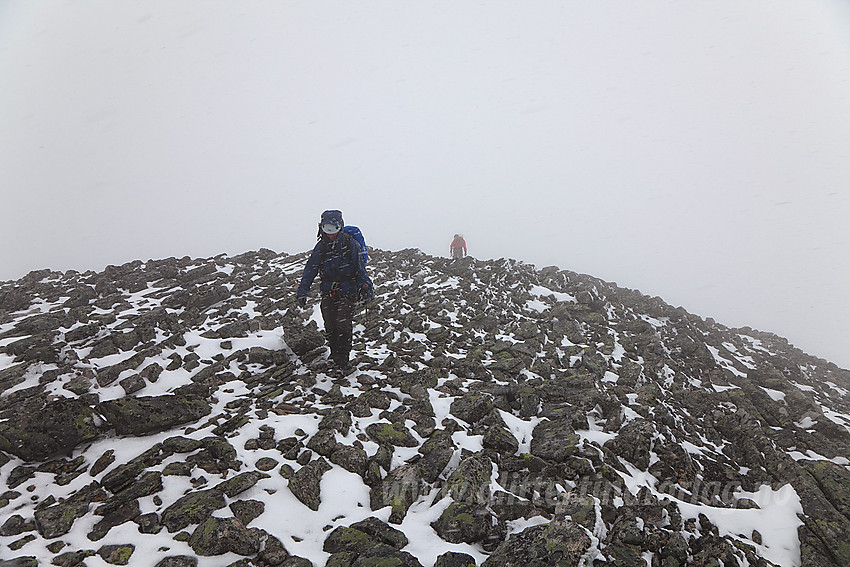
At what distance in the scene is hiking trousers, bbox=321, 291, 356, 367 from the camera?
28.5 ft

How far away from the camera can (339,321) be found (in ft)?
28.7

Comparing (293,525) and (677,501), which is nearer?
(293,525)

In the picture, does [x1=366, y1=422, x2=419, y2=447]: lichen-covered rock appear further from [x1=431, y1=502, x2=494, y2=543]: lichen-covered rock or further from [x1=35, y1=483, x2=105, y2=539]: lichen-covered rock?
[x1=35, y1=483, x2=105, y2=539]: lichen-covered rock

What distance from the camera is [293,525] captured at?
4.84 meters

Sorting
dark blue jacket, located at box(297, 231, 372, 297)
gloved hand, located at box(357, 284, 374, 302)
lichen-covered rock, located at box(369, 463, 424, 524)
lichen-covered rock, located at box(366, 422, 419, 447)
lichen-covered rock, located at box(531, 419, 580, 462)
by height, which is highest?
dark blue jacket, located at box(297, 231, 372, 297)

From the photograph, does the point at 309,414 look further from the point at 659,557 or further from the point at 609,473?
the point at 659,557

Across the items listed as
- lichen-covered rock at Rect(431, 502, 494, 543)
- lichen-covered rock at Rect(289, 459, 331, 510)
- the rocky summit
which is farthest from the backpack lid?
lichen-covered rock at Rect(431, 502, 494, 543)

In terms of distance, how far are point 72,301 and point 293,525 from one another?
11.7m

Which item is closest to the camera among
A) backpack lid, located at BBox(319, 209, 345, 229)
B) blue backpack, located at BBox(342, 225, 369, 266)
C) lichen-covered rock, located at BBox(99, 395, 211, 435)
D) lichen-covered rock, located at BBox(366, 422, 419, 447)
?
lichen-covered rock, located at BBox(99, 395, 211, 435)

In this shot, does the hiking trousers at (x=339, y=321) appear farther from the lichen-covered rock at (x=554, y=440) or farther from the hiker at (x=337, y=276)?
the lichen-covered rock at (x=554, y=440)

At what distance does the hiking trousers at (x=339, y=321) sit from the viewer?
8695 millimetres

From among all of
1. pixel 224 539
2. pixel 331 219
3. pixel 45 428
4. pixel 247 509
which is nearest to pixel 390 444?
pixel 247 509

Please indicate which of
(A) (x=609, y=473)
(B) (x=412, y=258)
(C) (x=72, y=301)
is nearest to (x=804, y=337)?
(B) (x=412, y=258)

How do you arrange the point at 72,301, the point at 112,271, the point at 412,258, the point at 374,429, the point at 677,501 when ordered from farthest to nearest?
1. the point at 412,258
2. the point at 112,271
3. the point at 72,301
4. the point at 374,429
5. the point at 677,501
